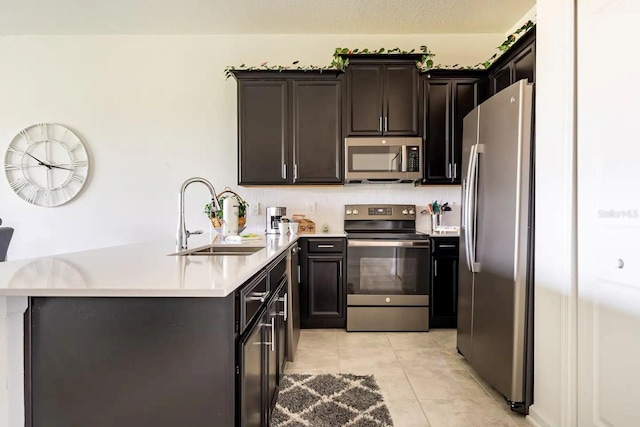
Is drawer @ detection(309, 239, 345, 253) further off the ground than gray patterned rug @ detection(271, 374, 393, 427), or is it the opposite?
drawer @ detection(309, 239, 345, 253)

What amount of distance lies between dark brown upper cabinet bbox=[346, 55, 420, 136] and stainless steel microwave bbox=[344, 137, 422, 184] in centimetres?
9

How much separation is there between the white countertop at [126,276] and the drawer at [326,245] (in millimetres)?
1560

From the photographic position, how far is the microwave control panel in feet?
10.1

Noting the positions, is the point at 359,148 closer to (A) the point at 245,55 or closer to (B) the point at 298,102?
(B) the point at 298,102

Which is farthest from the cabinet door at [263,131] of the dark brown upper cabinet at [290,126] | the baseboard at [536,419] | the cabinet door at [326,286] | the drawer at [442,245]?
the baseboard at [536,419]

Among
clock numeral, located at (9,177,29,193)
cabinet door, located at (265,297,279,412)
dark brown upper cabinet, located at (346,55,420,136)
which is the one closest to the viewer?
cabinet door, located at (265,297,279,412)

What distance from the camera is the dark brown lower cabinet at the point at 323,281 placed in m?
3.00

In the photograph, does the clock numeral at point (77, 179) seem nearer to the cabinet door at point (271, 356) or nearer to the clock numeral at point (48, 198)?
the clock numeral at point (48, 198)

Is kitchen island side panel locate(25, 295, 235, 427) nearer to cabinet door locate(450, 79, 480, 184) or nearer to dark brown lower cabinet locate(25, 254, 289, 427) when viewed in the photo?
dark brown lower cabinet locate(25, 254, 289, 427)

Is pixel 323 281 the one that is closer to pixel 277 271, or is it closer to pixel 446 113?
pixel 277 271

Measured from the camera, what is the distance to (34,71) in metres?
3.43

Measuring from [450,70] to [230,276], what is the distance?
2955mm

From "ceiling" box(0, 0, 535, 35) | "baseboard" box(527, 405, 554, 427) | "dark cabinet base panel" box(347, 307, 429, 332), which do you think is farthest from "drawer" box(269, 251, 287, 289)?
"ceiling" box(0, 0, 535, 35)

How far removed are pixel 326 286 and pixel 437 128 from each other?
1.80 meters
